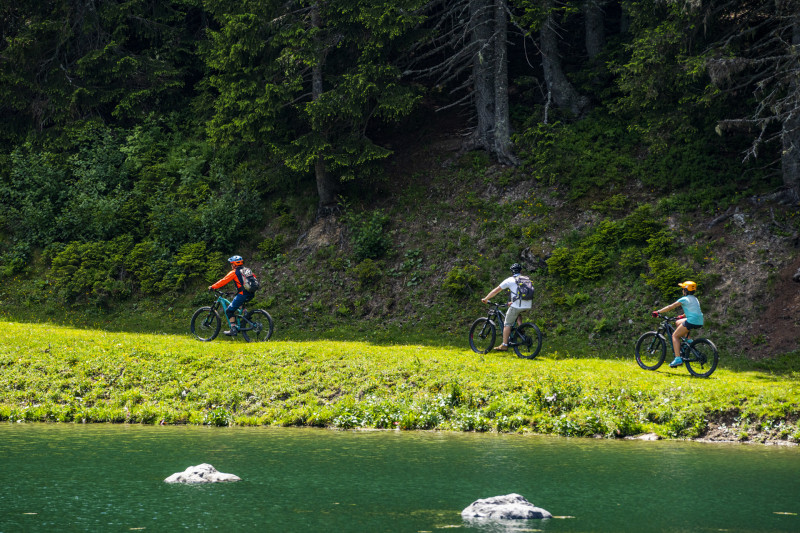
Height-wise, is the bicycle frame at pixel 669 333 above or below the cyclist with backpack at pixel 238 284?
below

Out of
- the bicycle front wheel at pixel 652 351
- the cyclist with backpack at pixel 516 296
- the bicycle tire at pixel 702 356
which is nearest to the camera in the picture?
the bicycle tire at pixel 702 356

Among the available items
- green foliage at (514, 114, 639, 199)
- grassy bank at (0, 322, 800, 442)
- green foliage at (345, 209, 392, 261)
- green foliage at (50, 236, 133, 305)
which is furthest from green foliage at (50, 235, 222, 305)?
green foliage at (514, 114, 639, 199)

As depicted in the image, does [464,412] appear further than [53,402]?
No

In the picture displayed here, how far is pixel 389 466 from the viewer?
904 cm

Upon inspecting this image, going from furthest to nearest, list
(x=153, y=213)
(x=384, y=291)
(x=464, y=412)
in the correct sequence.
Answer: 1. (x=153, y=213)
2. (x=384, y=291)
3. (x=464, y=412)

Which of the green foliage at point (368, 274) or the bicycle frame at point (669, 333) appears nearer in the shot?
the bicycle frame at point (669, 333)

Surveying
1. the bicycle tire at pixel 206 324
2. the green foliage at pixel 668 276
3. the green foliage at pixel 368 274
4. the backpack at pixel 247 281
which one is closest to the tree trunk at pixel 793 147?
the green foliage at pixel 668 276

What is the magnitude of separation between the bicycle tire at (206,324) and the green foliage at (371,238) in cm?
615

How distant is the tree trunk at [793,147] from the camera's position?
1867 centimetres

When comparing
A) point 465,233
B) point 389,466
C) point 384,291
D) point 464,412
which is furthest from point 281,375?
point 465,233

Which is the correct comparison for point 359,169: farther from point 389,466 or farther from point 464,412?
point 389,466

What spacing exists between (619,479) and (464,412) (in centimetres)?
403

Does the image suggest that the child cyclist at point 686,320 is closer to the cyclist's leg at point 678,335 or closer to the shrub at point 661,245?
the cyclist's leg at point 678,335

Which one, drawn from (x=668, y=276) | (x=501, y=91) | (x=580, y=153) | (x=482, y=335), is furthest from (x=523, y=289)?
(x=501, y=91)
